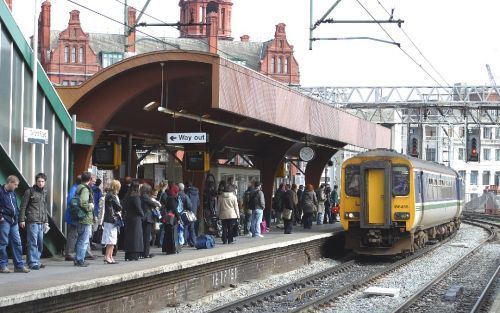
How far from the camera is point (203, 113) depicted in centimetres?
2011

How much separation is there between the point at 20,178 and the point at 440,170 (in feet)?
56.1

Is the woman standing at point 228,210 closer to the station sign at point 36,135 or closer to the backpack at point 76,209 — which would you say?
the station sign at point 36,135

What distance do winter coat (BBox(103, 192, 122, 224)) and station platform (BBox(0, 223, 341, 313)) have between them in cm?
76

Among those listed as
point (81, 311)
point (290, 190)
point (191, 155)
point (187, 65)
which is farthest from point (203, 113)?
point (81, 311)

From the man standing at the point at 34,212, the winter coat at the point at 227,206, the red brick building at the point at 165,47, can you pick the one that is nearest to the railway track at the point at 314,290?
the winter coat at the point at 227,206

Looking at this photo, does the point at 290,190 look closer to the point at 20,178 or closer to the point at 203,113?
the point at 203,113

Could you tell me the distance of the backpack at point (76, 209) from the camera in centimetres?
1366

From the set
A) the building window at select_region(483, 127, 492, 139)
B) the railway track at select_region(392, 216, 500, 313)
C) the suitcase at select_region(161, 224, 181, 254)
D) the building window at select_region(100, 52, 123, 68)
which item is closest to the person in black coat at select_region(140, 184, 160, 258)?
the suitcase at select_region(161, 224, 181, 254)

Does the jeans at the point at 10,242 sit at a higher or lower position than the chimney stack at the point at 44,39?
lower

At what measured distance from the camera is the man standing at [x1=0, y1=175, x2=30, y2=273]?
12.1m

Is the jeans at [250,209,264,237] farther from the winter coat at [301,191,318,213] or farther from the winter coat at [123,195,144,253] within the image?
the winter coat at [123,195,144,253]

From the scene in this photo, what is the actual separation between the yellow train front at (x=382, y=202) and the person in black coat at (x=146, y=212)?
808 centimetres

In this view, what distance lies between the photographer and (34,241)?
12.7m

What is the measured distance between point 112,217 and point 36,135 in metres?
1.88
